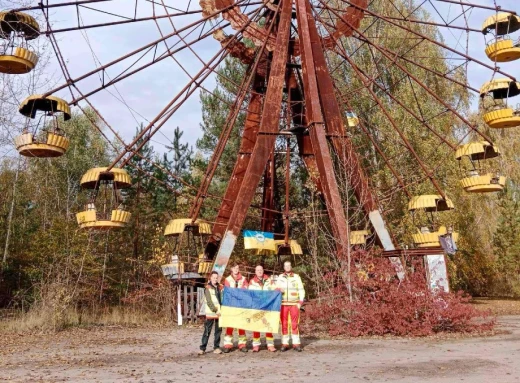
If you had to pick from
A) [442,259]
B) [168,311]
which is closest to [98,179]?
[168,311]

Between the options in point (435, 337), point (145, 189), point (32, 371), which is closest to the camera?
point (32, 371)

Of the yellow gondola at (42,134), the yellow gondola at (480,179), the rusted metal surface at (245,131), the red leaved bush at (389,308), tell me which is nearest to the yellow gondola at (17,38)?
the yellow gondola at (42,134)

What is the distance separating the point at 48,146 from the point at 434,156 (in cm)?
1710

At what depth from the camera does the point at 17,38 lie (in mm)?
12492

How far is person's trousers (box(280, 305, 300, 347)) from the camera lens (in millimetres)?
10562

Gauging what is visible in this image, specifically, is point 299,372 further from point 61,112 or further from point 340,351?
point 61,112

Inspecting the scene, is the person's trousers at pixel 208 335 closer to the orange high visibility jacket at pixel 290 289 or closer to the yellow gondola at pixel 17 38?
the orange high visibility jacket at pixel 290 289

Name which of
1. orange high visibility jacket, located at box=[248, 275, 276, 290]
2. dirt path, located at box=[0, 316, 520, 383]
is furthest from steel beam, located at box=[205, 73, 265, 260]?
orange high visibility jacket, located at box=[248, 275, 276, 290]

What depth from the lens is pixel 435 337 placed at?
Result: 11.9 metres

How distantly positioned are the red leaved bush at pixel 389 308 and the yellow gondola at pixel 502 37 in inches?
279

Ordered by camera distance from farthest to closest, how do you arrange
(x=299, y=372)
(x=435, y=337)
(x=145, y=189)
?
(x=145, y=189) → (x=435, y=337) → (x=299, y=372)

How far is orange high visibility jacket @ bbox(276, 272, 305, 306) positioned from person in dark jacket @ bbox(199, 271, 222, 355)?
1254mm

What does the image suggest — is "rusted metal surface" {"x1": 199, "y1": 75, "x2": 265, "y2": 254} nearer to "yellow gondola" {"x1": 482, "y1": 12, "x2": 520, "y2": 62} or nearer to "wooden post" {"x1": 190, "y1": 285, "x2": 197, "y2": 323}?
"wooden post" {"x1": 190, "y1": 285, "x2": 197, "y2": 323}

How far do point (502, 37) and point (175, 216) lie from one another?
1860 cm
